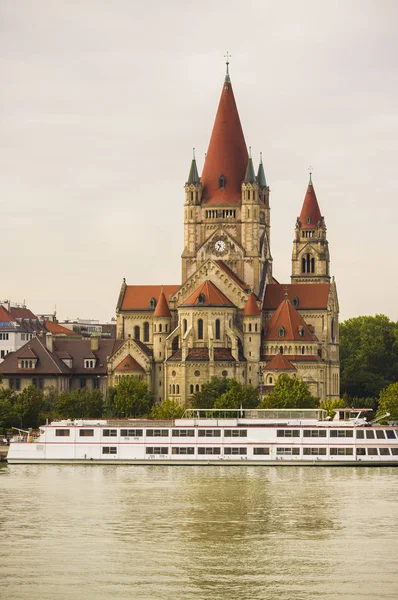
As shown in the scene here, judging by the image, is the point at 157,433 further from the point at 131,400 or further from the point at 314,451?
the point at 131,400

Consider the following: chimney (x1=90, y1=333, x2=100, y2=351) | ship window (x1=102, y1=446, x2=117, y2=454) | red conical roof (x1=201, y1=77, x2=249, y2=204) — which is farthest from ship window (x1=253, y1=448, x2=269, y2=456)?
chimney (x1=90, y1=333, x2=100, y2=351)

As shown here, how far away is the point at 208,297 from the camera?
14450 centimetres

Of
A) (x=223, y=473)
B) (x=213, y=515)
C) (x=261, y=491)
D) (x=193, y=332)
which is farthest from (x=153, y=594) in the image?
(x=193, y=332)

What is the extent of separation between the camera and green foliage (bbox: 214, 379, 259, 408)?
128 metres

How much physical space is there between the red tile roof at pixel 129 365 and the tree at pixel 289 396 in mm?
17852

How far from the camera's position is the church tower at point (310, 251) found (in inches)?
6604

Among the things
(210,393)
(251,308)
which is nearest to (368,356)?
(251,308)

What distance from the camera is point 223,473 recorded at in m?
99.2

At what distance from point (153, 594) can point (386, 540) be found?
14781 millimetres

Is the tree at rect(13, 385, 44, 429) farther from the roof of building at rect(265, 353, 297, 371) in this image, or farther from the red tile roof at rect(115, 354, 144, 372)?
the roof of building at rect(265, 353, 297, 371)

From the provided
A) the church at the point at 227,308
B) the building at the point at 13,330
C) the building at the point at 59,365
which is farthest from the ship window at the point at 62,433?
the building at the point at 13,330

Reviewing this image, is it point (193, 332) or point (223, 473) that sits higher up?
point (193, 332)

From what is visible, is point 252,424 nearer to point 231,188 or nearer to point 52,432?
point 52,432

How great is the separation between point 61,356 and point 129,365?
11.2 m
